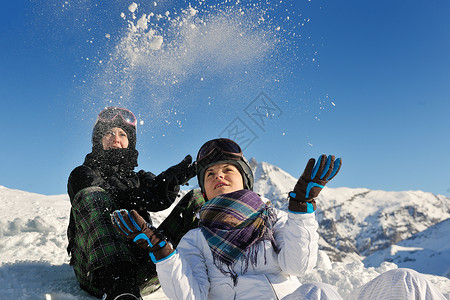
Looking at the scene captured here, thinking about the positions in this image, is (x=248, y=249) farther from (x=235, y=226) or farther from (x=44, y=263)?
(x=44, y=263)

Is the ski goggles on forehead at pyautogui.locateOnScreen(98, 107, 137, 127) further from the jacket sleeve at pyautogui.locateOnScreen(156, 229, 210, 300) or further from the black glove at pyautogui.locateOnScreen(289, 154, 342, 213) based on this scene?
the black glove at pyautogui.locateOnScreen(289, 154, 342, 213)

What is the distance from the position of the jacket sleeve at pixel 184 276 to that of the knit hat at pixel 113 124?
6.23 feet

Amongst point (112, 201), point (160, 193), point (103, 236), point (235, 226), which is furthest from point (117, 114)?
point (235, 226)

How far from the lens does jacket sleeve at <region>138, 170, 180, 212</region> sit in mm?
3070

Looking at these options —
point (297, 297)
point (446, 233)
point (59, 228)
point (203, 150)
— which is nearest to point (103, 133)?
point (203, 150)

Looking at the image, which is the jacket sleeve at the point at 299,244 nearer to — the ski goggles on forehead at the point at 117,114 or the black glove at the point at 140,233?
the black glove at the point at 140,233

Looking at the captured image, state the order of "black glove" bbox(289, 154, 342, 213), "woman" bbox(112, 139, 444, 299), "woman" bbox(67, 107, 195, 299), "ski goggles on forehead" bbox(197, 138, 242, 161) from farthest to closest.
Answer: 1. "ski goggles on forehead" bbox(197, 138, 242, 161)
2. "woman" bbox(67, 107, 195, 299)
3. "black glove" bbox(289, 154, 342, 213)
4. "woman" bbox(112, 139, 444, 299)

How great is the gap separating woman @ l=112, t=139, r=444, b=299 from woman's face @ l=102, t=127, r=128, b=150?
136 cm

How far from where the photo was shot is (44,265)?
348 centimetres

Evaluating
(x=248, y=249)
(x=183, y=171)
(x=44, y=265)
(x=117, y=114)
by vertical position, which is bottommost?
(x=248, y=249)

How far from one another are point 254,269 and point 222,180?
69cm

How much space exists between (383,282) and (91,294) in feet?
7.40

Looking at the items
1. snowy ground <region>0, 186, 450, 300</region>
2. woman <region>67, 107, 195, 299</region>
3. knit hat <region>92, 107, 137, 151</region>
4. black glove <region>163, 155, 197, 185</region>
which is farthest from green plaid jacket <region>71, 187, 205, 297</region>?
knit hat <region>92, 107, 137, 151</region>

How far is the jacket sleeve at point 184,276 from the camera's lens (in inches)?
71.1
